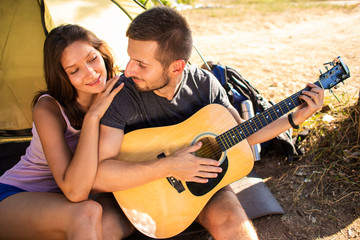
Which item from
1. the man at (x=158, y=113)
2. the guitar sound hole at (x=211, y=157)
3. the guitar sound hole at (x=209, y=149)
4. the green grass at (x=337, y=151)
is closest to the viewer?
the man at (x=158, y=113)

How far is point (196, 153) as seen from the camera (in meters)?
2.05

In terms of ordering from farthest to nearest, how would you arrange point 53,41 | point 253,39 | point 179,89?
point 253,39
point 179,89
point 53,41

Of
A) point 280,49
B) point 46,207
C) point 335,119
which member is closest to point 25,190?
Result: point 46,207

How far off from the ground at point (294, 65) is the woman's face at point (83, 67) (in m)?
1.31

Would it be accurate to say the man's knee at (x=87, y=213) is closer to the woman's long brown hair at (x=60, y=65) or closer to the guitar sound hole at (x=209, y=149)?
the woman's long brown hair at (x=60, y=65)

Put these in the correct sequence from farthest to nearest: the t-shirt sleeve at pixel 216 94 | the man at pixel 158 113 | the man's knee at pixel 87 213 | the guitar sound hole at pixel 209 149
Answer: the t-shirt sleeve at pixel 216 94, the guitar sound hole at pixel 209 149, the man at pixel 158 113, the man's knee at pixel 87 213

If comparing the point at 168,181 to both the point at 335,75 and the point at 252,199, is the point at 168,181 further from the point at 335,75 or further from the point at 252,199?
the point at 335,75

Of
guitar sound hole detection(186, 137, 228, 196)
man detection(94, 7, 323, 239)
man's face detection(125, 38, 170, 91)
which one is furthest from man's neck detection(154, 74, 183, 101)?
guitar sound hole detection(186, 137, 228, 196)

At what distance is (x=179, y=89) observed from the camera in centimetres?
207

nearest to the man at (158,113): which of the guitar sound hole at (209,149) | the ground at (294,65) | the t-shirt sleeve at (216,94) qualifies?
the guitar sound hole at (209,149)

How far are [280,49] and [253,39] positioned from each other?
1.15 metres

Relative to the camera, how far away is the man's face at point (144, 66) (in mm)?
A: 1788

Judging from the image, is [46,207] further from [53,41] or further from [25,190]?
[53,41]

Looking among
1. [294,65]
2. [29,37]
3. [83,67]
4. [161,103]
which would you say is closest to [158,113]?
[161,103]
